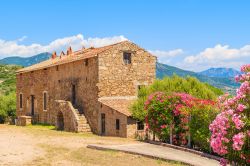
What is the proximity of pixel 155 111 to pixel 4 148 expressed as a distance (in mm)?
8062

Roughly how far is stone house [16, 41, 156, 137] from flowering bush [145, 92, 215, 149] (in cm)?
405

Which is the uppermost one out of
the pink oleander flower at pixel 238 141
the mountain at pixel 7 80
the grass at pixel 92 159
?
the mountain at pixel 7 80

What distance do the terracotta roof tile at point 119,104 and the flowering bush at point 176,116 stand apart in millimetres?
4018

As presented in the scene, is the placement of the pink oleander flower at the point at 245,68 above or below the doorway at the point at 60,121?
above

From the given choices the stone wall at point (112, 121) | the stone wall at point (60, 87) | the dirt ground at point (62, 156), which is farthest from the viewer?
the stone wall at point (60, 87)

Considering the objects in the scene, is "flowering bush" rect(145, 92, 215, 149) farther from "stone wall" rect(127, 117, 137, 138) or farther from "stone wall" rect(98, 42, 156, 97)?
"stone wall" rect(98, 42, 156, 97)

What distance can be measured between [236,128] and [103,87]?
20.5 meters

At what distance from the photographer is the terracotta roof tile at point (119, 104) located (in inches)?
962

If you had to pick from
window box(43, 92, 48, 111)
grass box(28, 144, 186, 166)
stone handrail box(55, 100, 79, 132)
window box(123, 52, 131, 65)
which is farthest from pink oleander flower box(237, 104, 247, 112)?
window box(43, 92, 48, 111)

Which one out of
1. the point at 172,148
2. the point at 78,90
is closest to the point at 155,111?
the point at 172,148

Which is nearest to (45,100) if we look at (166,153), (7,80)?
(166,153)

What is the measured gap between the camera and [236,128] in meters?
7.43

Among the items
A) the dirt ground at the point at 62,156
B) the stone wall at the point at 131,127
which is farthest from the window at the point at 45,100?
the dirt ground at the point at 62,156

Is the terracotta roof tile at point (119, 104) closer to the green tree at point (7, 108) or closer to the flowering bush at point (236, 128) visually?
the flowering bush at point (236, 128)
